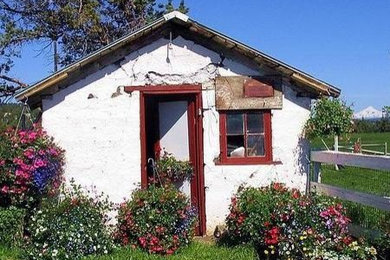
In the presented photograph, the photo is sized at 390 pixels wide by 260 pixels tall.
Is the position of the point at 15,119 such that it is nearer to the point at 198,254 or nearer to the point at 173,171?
the point at 173,171

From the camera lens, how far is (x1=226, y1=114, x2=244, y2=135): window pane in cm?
962

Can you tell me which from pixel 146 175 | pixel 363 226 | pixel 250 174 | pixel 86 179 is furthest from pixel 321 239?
pixel 86 179

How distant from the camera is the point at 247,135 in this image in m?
9.59

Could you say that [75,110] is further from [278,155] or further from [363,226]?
[363,226]

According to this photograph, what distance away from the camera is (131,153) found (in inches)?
374

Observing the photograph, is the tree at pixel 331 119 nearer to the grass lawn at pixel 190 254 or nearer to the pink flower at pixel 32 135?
the grass lawn at pixel 190 254

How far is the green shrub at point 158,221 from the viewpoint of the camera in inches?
332

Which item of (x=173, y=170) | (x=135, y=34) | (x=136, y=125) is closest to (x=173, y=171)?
(x=173, y=170)

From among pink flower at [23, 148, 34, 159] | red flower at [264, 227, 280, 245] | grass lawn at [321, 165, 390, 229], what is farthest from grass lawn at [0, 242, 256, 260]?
grass lawn at [321, 165, 390, 229]

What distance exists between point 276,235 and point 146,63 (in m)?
3.81

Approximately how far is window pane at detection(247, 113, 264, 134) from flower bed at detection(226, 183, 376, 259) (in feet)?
4.63

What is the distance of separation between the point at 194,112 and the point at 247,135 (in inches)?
40.9

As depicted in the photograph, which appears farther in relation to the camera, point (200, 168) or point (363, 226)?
point (200, 168)

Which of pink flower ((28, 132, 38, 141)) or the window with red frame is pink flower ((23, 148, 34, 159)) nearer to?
pink flower ((28, 132, 38, 141))
